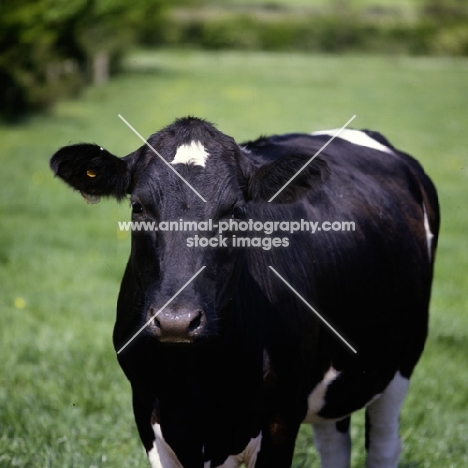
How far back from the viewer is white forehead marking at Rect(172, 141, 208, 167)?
3318 mm

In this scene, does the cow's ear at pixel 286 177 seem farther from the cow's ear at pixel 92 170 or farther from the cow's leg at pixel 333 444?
the cow's leg at pixel 333 444

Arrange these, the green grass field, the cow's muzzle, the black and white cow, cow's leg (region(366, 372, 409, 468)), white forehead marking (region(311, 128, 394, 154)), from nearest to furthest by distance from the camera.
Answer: the cow's muzzle < the black and white cow < cow's leg (region(366, 372, 409, 468)) < the green grass field < white forehead marking (region(311, 128, 394, 154))

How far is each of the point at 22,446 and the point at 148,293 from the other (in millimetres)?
1953

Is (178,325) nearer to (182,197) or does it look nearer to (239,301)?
(182,197)

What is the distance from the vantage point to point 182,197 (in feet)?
10.5

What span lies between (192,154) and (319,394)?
4.54ft

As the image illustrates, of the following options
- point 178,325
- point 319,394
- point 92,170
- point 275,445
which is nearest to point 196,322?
point 178,325

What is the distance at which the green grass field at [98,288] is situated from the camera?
5051mm

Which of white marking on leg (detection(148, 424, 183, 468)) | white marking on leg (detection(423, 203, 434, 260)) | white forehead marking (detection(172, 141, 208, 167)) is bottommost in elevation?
white marking on leg (detection(423, 203, 434, 260))

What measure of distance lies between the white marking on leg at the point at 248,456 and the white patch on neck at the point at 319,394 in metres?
0.50

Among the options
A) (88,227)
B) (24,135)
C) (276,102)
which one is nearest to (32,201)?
(88,227)

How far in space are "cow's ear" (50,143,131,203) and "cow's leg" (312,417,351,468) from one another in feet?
6.62

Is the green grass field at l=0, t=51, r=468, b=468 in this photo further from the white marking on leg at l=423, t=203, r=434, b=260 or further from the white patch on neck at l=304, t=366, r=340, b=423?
the white marking on leg at l=423, t=203, r=434, b=260

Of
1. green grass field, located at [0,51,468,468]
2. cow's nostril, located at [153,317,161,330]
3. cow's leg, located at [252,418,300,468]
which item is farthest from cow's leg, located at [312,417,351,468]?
cow's nostril, located at [153,317,161,330]
